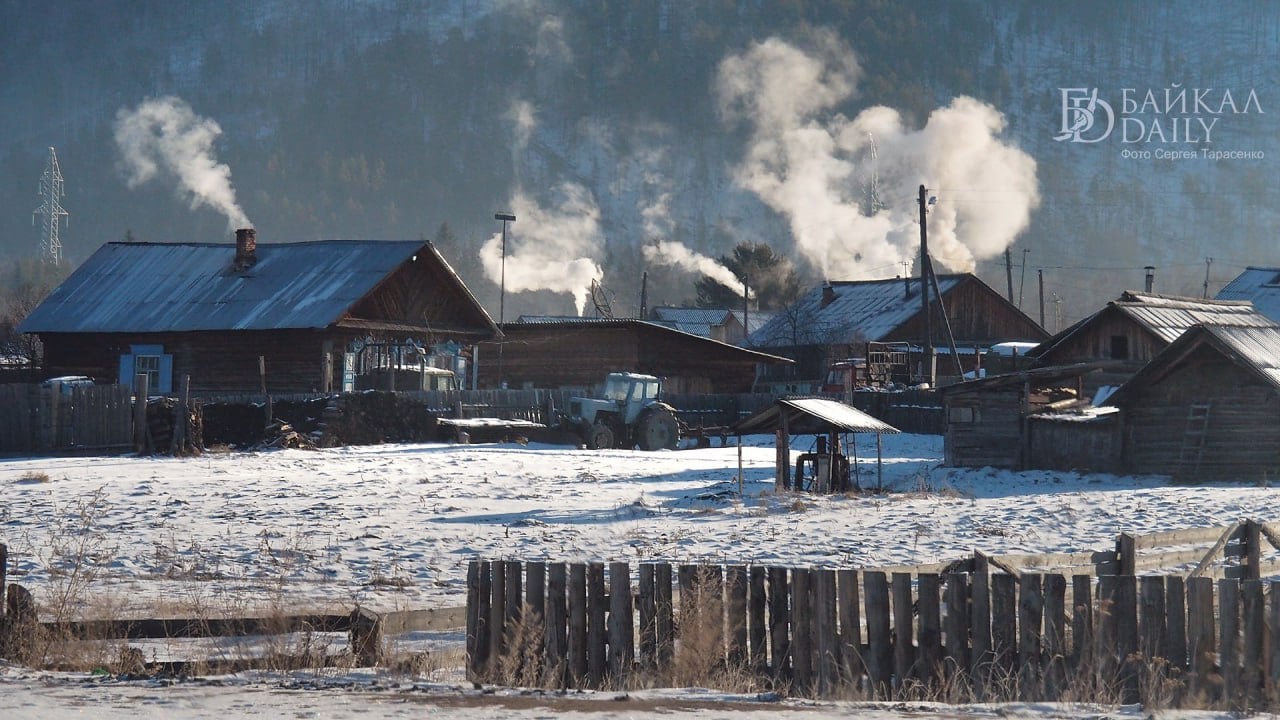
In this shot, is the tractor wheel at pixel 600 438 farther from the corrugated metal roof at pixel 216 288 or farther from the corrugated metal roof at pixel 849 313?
the corrugated metal roof at pixel 849 313

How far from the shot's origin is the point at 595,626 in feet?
34.3

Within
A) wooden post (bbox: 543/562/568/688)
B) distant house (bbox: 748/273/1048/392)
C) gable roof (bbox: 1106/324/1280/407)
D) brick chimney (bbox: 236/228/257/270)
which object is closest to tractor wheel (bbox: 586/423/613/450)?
gable roof (bbox: 1106/324/1280/407)

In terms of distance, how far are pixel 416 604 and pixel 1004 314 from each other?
7037 centimetres

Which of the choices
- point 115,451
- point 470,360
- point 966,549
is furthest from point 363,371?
point 966,549

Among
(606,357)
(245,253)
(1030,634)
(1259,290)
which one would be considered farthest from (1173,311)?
(1030,634)

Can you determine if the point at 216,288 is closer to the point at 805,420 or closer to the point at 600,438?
the point at 600,438

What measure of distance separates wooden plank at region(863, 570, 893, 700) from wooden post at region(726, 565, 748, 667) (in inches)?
35.4

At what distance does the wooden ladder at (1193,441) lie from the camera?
33312mm

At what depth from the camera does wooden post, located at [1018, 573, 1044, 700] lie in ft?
31.7

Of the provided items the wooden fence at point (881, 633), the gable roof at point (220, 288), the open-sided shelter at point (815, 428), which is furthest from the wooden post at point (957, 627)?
the gable roof at point (220, 288)

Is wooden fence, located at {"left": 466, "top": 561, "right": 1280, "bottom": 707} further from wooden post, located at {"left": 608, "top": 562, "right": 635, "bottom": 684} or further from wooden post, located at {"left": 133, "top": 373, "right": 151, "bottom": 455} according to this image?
wooden post, located at {"left": 133, "top": 373, "right": 151, "bottom": 455}

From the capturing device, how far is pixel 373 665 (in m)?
10.8

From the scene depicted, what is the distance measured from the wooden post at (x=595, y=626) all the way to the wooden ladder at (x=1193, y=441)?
1016 inches

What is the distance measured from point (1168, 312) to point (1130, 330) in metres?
1.74
